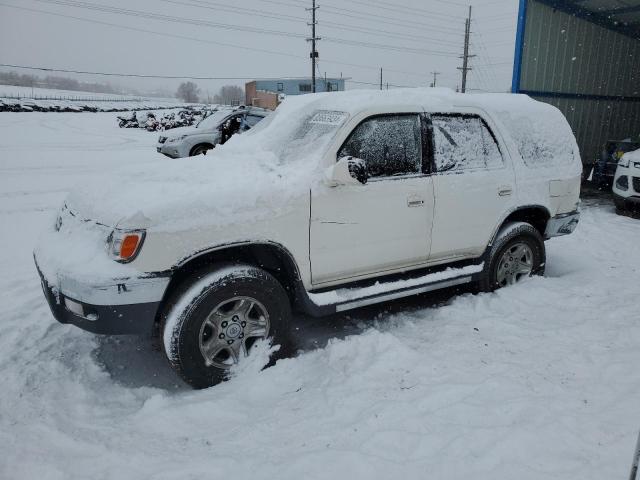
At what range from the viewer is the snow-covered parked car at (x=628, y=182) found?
314 inches

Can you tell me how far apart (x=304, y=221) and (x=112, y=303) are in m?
1.34

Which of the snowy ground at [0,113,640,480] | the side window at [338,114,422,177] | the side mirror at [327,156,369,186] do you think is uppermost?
the side window at [338,114,422,177]

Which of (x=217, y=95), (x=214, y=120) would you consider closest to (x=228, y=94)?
(x=217, y=95)

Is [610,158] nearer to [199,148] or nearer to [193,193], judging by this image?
[193,193]

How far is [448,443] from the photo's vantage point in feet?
8.23

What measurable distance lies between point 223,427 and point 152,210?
1.39 m

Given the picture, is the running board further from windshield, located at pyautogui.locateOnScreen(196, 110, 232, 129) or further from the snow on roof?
windshield, located at pyautogui.locateOnScreen(196, 110, 232, 129)

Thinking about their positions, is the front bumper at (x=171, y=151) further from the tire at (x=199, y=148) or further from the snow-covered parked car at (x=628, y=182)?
the snow-covered parked car at (x=628, y=182)

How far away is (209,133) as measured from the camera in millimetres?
13062

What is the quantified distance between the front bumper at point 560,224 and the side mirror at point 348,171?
8.48 ft

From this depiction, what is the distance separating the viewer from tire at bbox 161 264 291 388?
2.95 metres

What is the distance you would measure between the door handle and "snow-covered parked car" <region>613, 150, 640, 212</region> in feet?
20.7

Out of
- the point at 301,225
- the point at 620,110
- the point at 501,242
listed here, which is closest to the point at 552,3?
the point at 620,110

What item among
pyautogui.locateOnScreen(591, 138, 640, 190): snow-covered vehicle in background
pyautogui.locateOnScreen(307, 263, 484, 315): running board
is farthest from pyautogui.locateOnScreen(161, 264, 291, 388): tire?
pyautogui.locateOnScreen(591, 138, 640, 190): snow-covered vehicle in background
